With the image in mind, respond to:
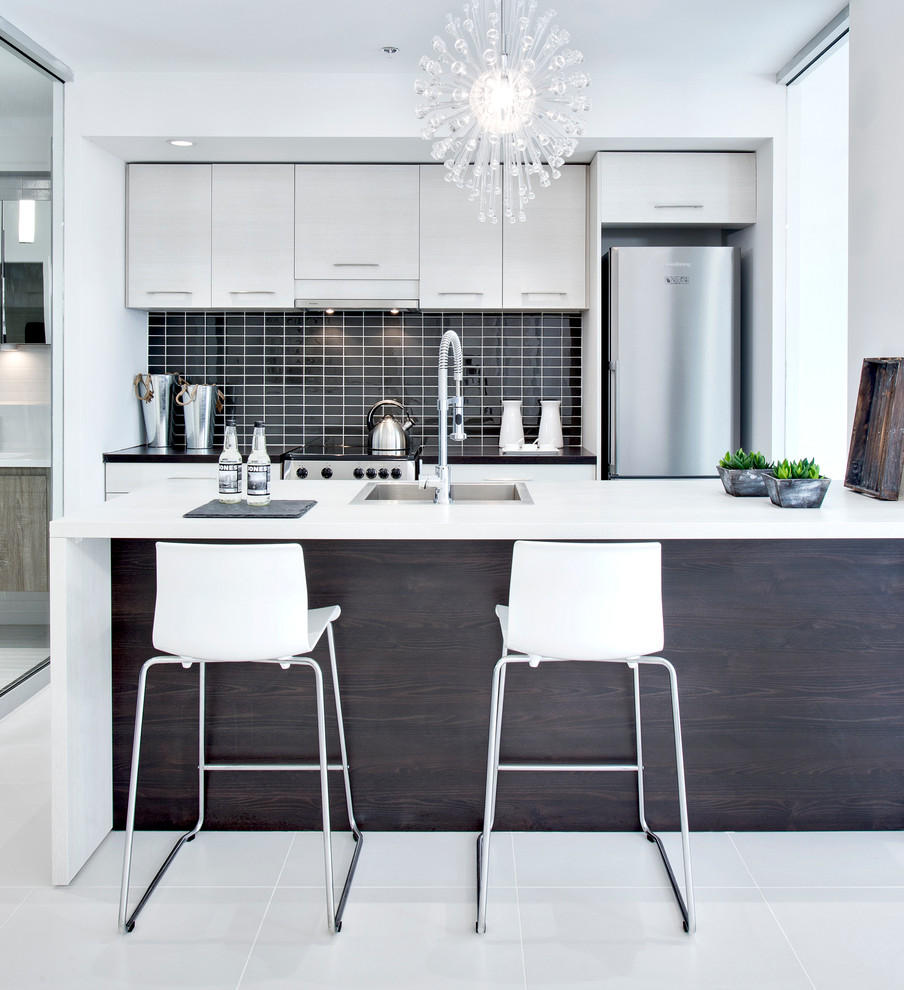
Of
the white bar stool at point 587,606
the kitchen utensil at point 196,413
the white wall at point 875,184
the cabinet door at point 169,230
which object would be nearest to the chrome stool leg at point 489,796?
the white bar stool at point 587,606

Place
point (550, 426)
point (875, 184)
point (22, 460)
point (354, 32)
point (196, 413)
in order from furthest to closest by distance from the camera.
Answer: point (550, 426), point (196, 413), point (22, 460), point (354, 32), point (875, 184)

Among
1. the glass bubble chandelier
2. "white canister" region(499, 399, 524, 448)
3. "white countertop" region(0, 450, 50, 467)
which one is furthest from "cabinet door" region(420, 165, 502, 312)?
"white countertop" region(0, 450, 50, 467)

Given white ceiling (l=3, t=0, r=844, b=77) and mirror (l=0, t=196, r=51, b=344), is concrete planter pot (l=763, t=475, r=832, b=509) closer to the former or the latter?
white ceiling (l=3, t=0, r=844, b=77)

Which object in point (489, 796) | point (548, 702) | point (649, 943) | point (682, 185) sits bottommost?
point (649, 943)

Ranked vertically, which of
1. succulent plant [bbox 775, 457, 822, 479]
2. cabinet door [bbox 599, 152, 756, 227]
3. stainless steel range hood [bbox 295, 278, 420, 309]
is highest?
cabinet door [bbox 599, 152, 756, 227]

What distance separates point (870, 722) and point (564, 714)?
85 centimetres

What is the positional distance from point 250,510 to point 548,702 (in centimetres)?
97

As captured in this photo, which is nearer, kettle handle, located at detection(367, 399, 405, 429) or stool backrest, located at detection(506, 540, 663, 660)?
stool backrest, located at detection(506, 540, 663, 660)

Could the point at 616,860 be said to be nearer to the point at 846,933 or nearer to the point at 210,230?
the point at 846,933

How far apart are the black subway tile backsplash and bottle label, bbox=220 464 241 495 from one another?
232 cm

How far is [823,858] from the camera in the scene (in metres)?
2.32

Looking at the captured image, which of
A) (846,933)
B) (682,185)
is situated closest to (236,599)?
(846,933)

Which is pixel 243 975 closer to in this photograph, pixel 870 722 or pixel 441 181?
pixel 870 722

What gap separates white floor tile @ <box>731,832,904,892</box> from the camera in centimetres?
221
